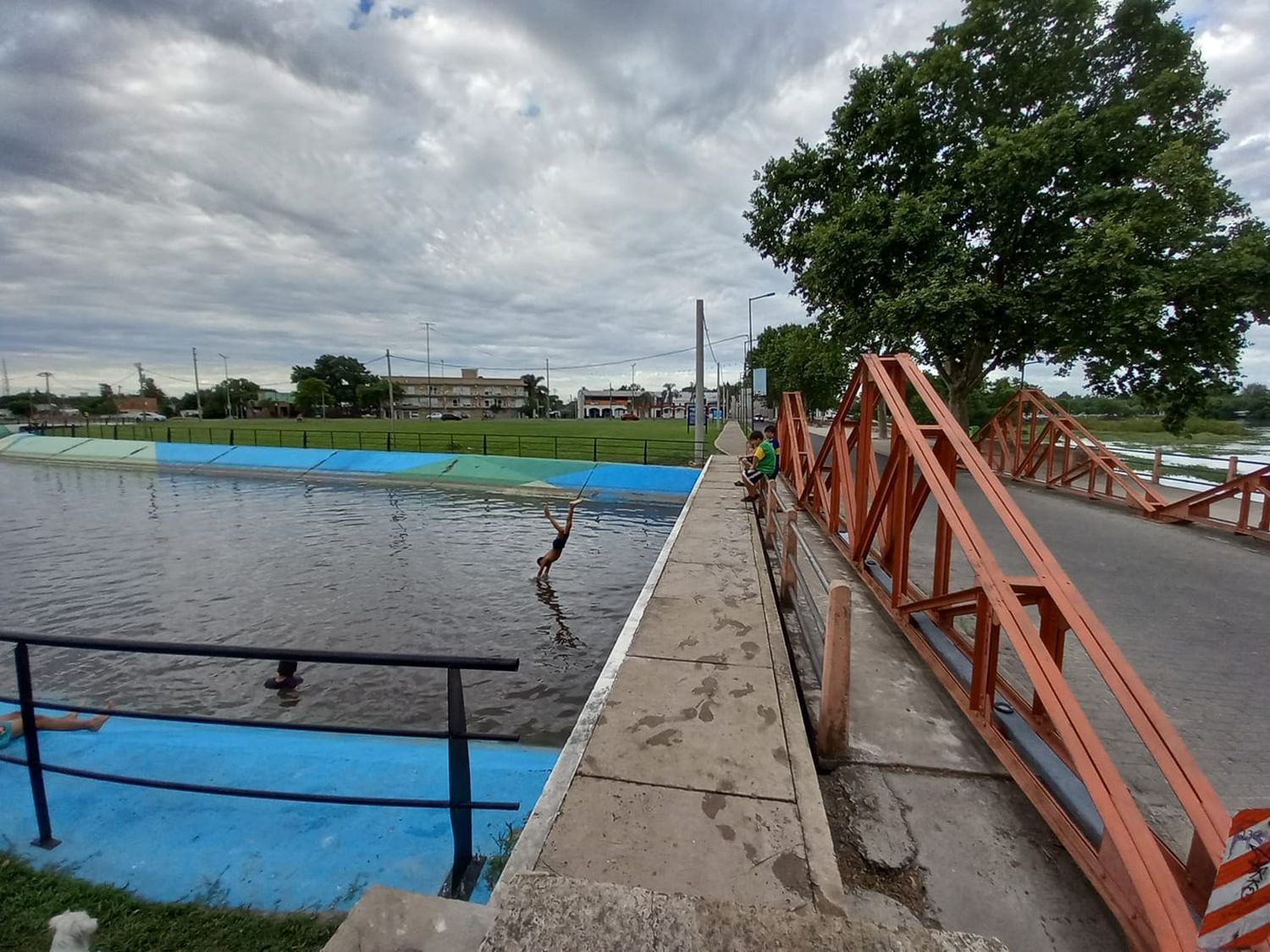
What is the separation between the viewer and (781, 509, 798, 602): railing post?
6004 mm

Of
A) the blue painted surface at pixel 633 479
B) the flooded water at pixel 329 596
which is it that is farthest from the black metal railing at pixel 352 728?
the blue painted surface at pixel 633 479

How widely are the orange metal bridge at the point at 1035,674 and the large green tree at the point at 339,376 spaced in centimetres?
11803

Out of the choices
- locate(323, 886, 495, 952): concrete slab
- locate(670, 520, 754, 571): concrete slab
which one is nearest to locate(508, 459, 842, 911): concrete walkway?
locate(323, 886, 495, 952): concrete slab

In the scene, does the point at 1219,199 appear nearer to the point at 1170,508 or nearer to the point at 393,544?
the point at 1170,508

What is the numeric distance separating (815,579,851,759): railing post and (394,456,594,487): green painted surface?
742 inches

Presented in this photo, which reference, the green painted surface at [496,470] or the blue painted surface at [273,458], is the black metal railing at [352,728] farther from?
the blue painted surface at [273,458]

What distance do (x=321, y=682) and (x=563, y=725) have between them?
313 centimetres

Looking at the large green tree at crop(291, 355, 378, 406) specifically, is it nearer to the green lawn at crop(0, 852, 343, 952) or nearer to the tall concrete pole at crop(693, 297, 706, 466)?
the tall concrete pole at crop(693, 297, 706, 466)

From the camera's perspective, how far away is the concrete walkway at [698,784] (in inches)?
96.2

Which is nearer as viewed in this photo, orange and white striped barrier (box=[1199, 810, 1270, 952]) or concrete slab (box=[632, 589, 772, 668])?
orange and white striped barrier (box=[1199, 810, 1270, 952])

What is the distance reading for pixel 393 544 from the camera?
43.3 ft

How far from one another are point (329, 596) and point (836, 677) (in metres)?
8.97

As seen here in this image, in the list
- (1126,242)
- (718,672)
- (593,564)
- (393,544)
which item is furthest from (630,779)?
(1126,242)

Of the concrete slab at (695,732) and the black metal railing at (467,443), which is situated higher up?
→ the black metal railing at (467,443)
